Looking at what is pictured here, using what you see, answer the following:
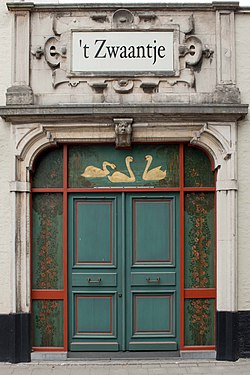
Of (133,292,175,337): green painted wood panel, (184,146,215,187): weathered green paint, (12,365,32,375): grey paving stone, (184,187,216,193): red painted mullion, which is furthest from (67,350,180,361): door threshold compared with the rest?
(184,146,215,187): weathered green paint

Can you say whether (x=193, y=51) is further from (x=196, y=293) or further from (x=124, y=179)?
(x=196, y=293)

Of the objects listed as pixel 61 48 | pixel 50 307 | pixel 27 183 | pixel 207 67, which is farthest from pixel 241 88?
pixel 50 307

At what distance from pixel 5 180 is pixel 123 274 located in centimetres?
222

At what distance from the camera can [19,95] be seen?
8922 millimetres

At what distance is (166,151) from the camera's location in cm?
926

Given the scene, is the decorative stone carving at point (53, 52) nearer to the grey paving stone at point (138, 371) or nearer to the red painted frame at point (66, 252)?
the red painted frame at point (66, 252)

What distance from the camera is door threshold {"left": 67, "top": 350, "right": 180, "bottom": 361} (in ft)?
29.8

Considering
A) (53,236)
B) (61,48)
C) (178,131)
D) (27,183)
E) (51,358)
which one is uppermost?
(61,48)

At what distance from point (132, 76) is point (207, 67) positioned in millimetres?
1110

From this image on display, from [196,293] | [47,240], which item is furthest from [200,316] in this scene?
[47,240]

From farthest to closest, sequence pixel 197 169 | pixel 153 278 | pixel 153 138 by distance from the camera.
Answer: pixel 197 169 < pixel 153 278 < pixel 153 138

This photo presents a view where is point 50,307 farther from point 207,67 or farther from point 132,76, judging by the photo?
point 207,67

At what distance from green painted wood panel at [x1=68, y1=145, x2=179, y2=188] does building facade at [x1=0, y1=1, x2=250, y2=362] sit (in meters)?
0.02

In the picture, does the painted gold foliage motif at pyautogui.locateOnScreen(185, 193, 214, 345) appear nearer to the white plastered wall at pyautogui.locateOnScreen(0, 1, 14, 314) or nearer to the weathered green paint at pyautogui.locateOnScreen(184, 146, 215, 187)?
the weathered green paint at pyautogui.locateOnScreen(184, 146, 215, 187)
